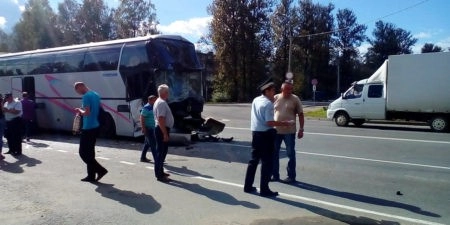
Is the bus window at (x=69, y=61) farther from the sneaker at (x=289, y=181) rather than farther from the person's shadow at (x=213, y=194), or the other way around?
the sneaker at (x=289, y=181)

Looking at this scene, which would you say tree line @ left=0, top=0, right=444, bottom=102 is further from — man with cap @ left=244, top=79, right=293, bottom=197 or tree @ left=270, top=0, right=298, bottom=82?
man with cap @ left=244, top=79, right=293, bottom=197

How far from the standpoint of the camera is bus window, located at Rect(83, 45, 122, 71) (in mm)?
15109

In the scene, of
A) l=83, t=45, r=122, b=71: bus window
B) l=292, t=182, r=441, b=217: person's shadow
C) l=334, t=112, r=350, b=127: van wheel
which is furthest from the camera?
l=334, t=112, r=350, b=127: van wheel

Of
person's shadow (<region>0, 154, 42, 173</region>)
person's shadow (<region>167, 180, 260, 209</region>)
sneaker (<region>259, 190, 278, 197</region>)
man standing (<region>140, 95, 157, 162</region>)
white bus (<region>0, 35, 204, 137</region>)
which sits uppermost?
white bus (<region>0, 35, 204, 137</region>)

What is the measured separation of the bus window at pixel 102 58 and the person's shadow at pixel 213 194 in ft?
26.5

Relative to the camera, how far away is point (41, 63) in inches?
719

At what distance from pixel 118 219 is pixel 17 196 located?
237 centimetres

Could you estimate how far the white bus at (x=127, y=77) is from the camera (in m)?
14.1

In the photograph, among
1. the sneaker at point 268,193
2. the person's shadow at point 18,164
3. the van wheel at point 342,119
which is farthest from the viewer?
the van wheel at point 342,119

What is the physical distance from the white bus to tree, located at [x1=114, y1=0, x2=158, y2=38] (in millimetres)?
43116

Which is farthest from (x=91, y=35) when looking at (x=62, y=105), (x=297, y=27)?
(x=62, y=105)

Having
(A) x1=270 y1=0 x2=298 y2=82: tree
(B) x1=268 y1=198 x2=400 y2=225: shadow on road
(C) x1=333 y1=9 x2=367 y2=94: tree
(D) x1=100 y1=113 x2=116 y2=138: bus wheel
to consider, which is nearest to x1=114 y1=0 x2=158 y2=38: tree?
(A) x1=270 y1=0 x2=298 y2=82: tree

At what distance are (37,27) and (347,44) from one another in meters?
54.3

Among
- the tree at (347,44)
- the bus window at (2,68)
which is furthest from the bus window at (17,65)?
the tree at (347,44)
